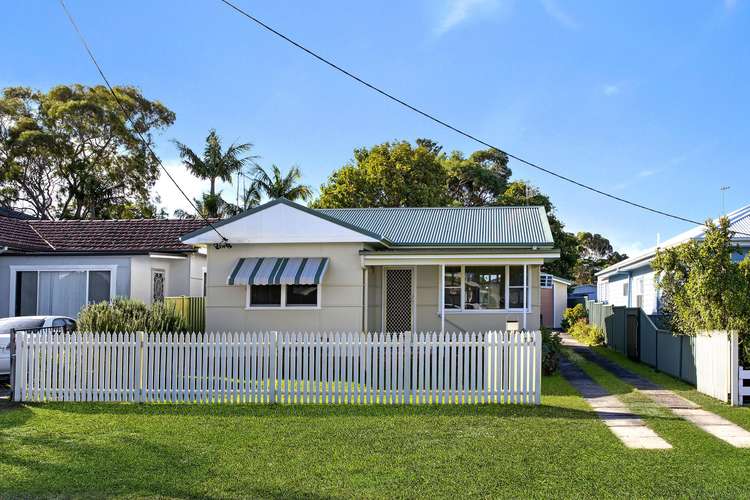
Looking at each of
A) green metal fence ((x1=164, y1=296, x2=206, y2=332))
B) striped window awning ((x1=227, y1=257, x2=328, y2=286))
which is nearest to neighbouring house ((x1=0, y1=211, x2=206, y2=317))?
green metal fence ((x1=164, y1=296, x2=206, y2=332))

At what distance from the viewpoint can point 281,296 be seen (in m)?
16.3

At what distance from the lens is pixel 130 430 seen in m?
9.22

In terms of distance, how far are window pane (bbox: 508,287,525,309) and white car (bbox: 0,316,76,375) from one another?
417 inches

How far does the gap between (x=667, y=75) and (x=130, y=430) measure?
52.7ft

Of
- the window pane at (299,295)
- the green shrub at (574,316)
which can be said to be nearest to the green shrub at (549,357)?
the window pane at (299,295)

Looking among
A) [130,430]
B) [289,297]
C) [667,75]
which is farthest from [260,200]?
[130,430]

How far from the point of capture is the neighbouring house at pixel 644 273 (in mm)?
17938

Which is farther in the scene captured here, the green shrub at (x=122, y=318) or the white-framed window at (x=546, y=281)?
the white-framed window at (x=546, y=281)

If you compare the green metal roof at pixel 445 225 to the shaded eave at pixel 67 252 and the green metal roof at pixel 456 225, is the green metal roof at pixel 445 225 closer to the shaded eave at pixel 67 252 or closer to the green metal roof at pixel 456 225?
the green metal roof at pixel 456 225

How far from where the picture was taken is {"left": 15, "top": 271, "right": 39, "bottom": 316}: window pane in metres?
18.7

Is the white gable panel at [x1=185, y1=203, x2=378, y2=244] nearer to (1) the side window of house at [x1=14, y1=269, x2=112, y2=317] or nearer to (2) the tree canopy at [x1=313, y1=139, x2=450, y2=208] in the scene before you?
(1) the side window of house at [x1=14, y1=269, x2=112, y2=317]

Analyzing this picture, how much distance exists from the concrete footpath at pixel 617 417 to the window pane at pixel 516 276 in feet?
10.0

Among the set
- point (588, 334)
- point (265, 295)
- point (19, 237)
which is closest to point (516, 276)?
point (265, 295)

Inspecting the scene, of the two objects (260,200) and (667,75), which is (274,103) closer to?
(667,75)
